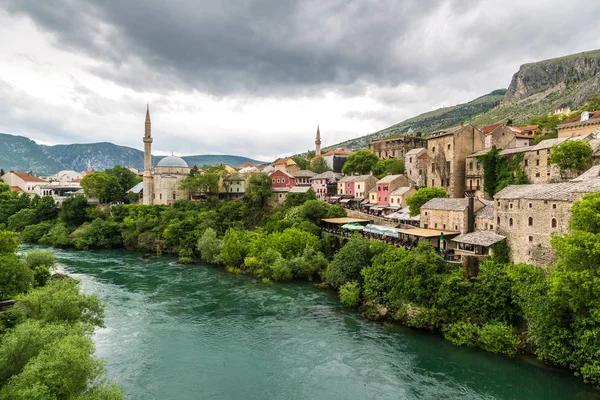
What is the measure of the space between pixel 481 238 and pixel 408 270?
5881mm

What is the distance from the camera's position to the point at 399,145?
6062cm

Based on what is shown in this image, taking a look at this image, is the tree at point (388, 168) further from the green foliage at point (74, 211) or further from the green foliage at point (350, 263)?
the green foliage at point (74, 211)

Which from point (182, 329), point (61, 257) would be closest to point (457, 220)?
point (182, 329)

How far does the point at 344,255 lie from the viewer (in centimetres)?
3122

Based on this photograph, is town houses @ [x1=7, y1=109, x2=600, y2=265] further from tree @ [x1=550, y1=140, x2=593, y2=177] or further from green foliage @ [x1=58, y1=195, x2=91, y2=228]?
green foliage @ [x1=58, y1=195, x2=91, y2=228]

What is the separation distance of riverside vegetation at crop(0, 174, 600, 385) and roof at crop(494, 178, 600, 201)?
2.57 metres

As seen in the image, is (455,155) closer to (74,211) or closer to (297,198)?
(297,198)

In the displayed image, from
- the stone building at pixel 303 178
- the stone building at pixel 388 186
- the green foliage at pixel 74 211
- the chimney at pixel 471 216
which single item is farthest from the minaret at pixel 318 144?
the chimney at pixel 471 216

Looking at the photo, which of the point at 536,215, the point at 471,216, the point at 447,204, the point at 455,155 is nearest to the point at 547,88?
the point at 455,155

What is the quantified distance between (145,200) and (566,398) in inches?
2497

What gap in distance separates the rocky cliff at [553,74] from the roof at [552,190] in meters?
122

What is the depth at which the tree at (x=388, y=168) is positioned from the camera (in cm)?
5272

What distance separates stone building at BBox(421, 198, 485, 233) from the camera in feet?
96.1

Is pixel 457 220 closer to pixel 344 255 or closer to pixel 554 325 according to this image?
pixel 344 255
